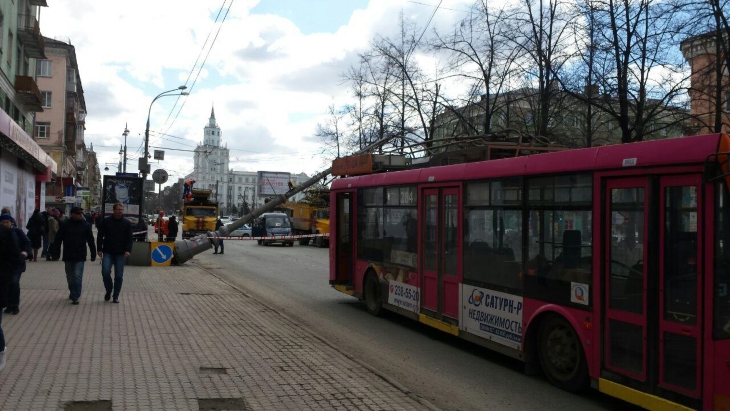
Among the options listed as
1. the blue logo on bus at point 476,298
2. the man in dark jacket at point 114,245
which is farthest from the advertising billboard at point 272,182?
the blue logo on bus at point 476,298

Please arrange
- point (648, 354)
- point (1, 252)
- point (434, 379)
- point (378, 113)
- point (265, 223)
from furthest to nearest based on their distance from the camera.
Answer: point (265, 223) < point (378, 113) < point (434, 379) < point (1, 252) < point (648, 354)

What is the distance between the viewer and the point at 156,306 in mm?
11602

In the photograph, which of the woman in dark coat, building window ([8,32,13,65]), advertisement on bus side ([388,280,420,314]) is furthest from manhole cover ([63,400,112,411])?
building window ([8,32,13,65])

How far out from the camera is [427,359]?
28.3 feet

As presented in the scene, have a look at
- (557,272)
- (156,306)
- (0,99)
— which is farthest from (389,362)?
(0,99)

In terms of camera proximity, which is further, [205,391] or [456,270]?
[456,270]

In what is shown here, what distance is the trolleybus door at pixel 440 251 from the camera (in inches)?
364

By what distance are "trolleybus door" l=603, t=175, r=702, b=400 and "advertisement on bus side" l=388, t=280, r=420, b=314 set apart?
14.0 feet

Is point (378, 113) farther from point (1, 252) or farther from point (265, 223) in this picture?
point (1, 252)

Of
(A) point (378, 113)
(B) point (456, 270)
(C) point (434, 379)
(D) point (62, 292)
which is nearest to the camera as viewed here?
(C) point (434, 379)

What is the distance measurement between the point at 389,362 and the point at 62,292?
7913mm

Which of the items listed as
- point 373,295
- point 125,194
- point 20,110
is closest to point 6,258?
point 373,295

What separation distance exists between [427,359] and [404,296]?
2.17 metres

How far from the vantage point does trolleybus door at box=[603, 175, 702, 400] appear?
5492 mm
